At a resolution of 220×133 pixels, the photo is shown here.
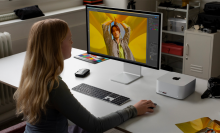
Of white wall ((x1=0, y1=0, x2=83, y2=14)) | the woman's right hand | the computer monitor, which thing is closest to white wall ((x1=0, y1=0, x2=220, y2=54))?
white wall ((x1=0, y1=0, x2=83, y2=14))

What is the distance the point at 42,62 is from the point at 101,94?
1.89 feet

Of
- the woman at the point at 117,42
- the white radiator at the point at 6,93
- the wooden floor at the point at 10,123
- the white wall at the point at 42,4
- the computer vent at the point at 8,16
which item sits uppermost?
the white wall at the point at 42,4

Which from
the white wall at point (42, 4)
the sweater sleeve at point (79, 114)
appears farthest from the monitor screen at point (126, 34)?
the white wall at point (42, 4)

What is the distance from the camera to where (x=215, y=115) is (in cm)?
145

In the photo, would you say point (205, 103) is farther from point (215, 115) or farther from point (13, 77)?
point (13, 77)

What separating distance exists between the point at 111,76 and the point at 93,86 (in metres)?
0.20

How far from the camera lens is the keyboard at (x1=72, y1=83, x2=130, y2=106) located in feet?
5.38

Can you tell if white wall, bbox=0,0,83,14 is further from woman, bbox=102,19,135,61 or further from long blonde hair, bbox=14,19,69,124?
long blonde hair, bbox=14,19,69,124

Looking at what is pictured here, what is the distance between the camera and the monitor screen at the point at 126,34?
169 centimetres

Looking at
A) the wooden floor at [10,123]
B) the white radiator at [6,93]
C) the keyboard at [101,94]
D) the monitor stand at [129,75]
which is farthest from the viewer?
the wooden floor at [10,123]

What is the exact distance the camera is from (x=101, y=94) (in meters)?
1.73

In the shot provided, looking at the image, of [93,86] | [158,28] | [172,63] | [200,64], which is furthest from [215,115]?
[172,63]

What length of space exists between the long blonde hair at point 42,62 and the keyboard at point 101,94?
0.47 metres

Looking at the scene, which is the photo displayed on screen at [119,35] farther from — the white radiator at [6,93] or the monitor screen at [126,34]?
the white radiator at [6,93]
